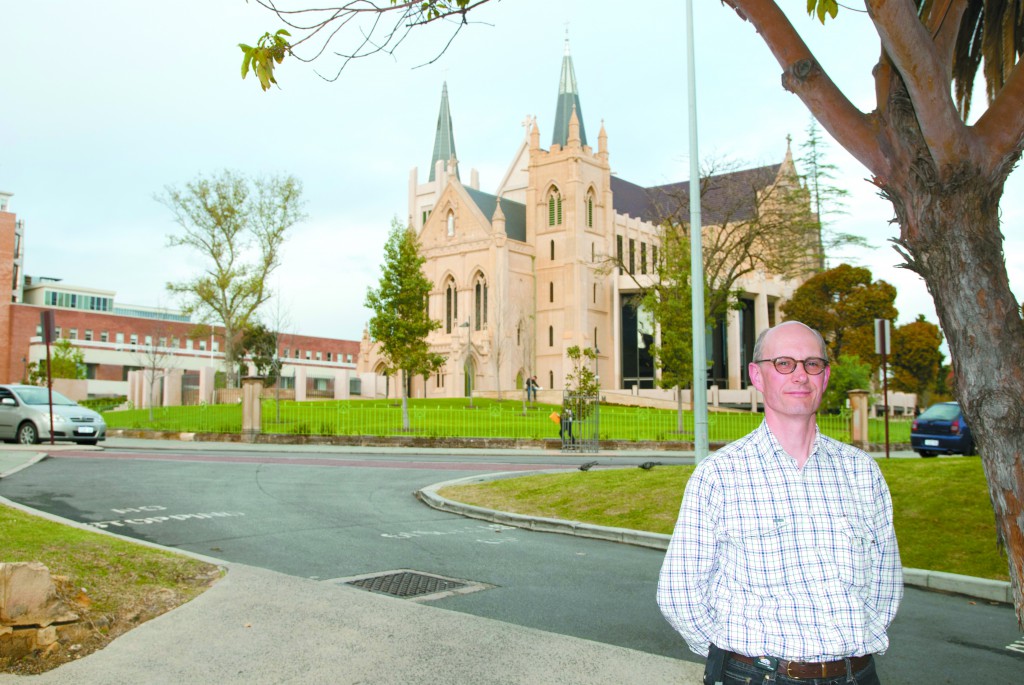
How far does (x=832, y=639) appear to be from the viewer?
8.55ft

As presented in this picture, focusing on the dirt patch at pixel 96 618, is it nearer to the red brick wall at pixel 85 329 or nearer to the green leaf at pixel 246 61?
the green leaf at pixel 246 61

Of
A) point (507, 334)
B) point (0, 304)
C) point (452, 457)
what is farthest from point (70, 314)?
point (452, 457)

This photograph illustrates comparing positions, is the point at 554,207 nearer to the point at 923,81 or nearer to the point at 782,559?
the point at 923,81

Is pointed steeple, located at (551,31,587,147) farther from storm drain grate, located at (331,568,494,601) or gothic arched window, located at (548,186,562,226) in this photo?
storm drain grate, located at (331,568,494,601)

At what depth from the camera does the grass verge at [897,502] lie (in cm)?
875

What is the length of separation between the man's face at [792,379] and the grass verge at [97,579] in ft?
13.4

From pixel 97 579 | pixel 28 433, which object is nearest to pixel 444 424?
pixel 28 433

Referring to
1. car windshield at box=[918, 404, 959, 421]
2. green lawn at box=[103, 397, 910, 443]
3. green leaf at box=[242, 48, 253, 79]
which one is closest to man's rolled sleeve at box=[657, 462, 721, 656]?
green leaf at box=[242, 48, 253, 79]

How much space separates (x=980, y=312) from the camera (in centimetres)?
402

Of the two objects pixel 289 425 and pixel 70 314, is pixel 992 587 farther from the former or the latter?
pixel 70 314

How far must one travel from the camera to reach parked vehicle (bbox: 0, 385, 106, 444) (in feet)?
74.7

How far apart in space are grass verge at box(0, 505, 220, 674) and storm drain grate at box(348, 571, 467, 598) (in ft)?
4.16

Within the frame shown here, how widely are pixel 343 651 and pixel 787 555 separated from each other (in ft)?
10.4

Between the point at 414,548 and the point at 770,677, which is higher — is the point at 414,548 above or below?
below
